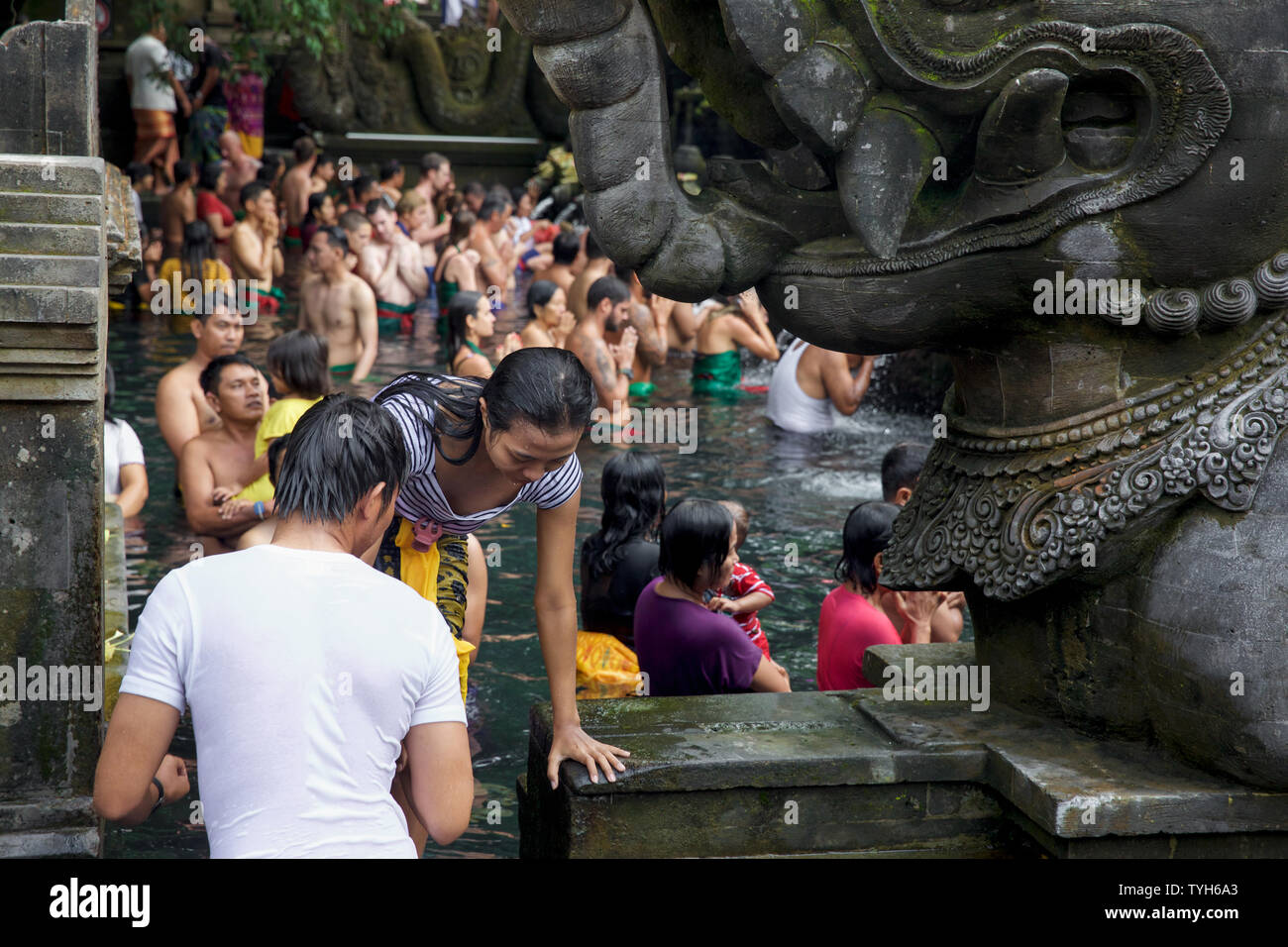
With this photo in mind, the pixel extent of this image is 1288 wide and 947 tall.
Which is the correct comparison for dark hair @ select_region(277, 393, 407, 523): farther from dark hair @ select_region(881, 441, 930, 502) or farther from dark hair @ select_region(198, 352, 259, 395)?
dark hair @ select_region(198, 352, 259, 395)

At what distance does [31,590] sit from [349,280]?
7.75 metres

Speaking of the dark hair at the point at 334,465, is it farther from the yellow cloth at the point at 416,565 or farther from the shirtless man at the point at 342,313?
the shirtless man at the point at 342,313

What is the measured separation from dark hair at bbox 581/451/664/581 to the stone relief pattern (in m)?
1.58

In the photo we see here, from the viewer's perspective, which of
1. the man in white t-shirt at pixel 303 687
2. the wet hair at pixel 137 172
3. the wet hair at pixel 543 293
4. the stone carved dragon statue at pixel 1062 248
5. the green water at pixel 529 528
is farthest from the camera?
the wet hair at pixel 137 172

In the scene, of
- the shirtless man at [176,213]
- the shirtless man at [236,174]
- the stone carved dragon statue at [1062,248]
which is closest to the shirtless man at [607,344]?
the stone carved dragon statue at [1062,248]

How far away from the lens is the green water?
5.12 m

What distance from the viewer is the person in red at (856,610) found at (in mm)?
4984

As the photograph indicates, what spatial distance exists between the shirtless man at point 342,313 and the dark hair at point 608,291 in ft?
6.06

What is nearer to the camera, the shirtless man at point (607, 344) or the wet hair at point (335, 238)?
the shirtless man at point (607, 344)

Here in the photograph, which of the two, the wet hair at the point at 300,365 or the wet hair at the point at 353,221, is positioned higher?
the wet hair at the point at 353,221

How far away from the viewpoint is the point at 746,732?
3.87m

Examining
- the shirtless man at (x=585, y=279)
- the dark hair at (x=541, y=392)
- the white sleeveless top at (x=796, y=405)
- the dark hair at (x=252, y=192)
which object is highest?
the dark hair at (x=252, y=192)
